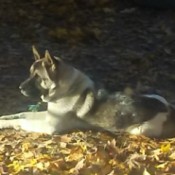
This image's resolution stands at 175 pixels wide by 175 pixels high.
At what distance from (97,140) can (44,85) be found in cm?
96

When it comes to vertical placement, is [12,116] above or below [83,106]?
below

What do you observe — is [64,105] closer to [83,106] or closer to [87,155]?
[83,106]

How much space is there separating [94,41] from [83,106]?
3.40 meters

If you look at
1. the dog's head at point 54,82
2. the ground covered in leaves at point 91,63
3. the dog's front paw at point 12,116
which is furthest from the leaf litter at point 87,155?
the dog's front paw at point 12,116

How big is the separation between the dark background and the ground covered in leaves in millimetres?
12

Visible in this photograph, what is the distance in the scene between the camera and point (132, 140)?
7.46 m

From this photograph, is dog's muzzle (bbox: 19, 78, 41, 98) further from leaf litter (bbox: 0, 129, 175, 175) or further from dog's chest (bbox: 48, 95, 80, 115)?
leaf litter (bbox: 0, 129, 175, 175)

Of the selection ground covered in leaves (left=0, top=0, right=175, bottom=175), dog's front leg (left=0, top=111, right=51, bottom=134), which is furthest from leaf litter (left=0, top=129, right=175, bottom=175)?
dog's front leg (left=0, top=111, right=51, bottom=134)

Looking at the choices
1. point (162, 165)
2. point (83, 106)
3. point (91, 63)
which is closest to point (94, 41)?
point (91, 63)

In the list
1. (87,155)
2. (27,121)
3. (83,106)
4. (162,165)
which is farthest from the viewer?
(27,121)

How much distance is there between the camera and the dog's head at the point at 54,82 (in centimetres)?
789

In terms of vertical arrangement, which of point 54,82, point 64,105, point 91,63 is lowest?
point 64,105

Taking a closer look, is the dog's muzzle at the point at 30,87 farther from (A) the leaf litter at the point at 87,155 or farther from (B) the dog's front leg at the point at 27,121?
(A) the leaf litter at the point at 87,155

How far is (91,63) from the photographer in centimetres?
1030
